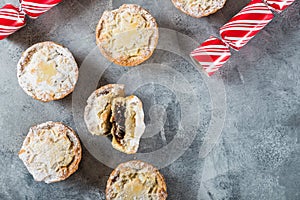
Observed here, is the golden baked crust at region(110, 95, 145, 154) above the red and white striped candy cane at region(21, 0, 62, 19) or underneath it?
underneath

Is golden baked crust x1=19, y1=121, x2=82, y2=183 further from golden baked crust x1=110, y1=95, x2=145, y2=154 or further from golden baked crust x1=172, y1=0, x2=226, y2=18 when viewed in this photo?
golden baked crust x1=172, y1=0, x2=226, y2=18

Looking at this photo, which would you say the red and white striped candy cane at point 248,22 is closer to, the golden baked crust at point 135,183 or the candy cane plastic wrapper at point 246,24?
the candy cane plastic wrapper at point 246,24

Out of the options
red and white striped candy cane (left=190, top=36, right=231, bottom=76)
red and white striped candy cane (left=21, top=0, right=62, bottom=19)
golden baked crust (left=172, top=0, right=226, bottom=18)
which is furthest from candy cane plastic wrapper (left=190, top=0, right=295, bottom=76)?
red and white striped candy cane (left=21, top=0, right=62, bottom=19)

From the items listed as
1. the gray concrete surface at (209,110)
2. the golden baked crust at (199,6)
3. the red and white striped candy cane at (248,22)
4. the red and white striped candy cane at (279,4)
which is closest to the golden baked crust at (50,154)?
the gray concrete surface at (209,110)

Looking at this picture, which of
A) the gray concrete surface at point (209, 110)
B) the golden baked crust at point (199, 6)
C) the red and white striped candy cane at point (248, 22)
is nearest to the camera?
the red and white striped candy cane at point (248, 22)

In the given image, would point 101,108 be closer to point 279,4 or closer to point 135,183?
point 135,183

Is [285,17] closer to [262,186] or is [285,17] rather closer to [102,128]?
[262,186]
